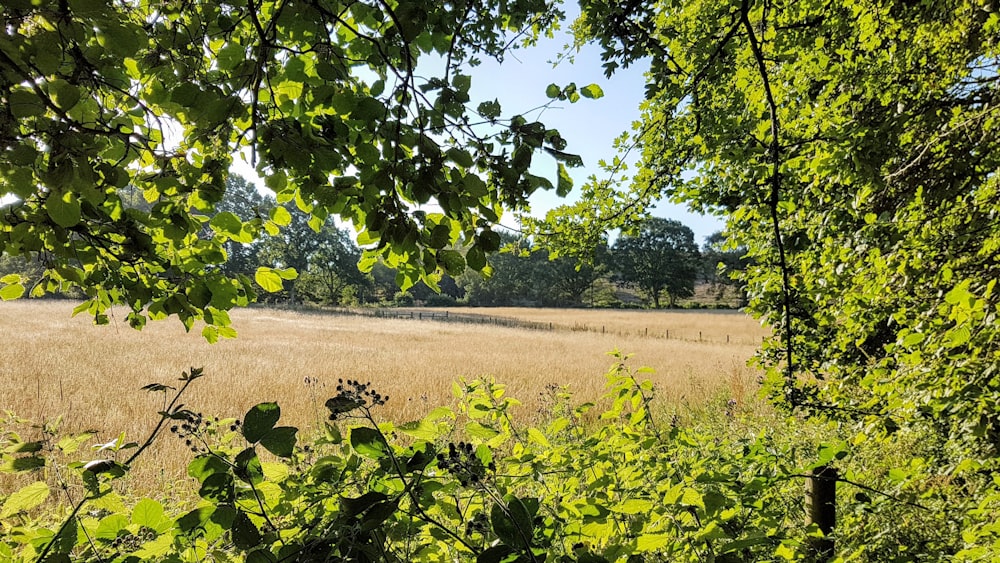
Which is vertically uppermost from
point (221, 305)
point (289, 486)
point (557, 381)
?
point (221, 305)

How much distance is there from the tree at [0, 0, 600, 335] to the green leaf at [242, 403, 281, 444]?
42cm

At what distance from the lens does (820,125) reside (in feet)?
9.45

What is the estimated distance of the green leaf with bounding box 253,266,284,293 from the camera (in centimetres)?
165

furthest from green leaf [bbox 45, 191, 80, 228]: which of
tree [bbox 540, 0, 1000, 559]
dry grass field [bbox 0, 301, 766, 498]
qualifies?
dry grass field [bbox 0, 301, 766, 498]

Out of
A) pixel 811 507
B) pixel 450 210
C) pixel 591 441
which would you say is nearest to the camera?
pixel 450 210

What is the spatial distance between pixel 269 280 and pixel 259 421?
97 cm

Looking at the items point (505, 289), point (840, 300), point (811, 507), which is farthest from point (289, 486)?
point (505, 289)

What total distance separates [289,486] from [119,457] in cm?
535

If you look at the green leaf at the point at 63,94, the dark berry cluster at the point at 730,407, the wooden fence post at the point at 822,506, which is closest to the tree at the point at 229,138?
the green leaf at the point at 63,94

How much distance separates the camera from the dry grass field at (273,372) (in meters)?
7.21

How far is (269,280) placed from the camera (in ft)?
5.62

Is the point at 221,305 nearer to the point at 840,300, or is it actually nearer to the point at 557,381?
the point at 840,300

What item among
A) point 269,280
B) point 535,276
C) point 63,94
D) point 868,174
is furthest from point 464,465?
point 535,276

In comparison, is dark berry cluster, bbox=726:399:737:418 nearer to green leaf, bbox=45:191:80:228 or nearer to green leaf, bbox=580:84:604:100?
green leaf, bbox=580:84:604:100
